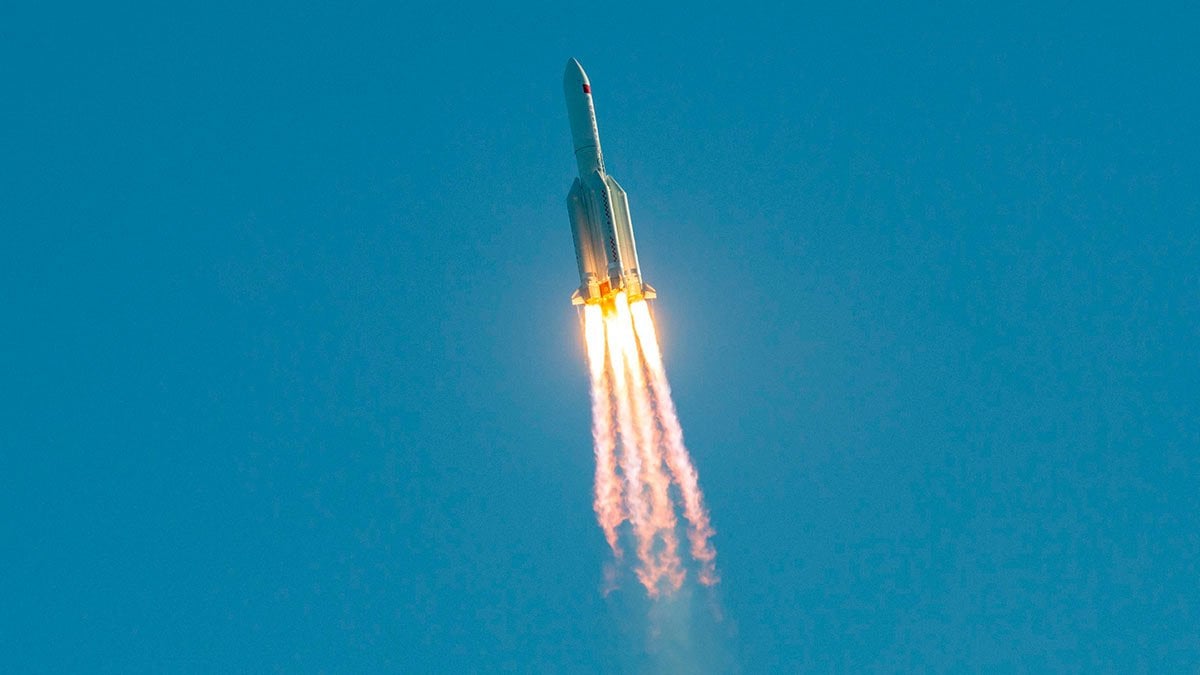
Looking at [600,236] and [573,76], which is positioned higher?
[573,76]

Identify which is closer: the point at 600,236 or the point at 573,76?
the point at 600,236

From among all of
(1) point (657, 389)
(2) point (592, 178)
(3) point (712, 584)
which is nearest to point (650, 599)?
(3) point (712, 584)

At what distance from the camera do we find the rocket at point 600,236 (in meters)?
99.9

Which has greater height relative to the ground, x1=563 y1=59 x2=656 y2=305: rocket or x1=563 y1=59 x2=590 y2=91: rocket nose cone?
x1=563 y1=59 x2=590 y2=91: rocket nose cone

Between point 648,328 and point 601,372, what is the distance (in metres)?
4.53

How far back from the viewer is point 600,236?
100m

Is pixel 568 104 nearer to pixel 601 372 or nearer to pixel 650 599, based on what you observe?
pixel 601 372

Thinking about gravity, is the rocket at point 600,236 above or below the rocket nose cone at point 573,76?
below

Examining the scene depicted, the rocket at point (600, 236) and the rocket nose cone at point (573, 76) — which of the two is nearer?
the rocket at point (600, 236)

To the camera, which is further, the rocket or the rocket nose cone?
the rocket nose cone

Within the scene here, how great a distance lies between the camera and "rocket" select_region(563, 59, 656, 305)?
9994 centimetres

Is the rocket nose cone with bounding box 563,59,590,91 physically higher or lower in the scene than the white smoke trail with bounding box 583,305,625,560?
higher

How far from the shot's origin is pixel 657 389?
106250 mm

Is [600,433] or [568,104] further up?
[568,104]
